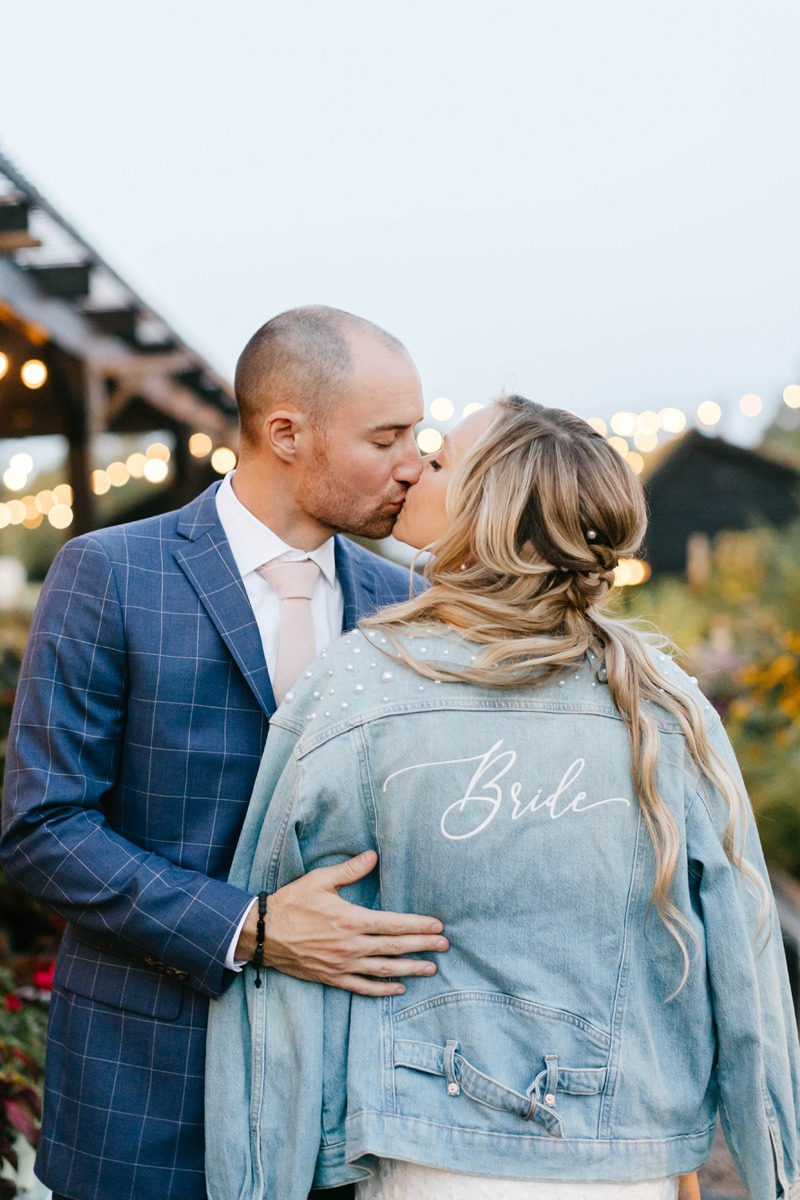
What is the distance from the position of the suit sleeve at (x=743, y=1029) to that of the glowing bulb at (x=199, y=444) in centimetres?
755

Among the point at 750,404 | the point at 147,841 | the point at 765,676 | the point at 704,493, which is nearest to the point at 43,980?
the point at 147,841

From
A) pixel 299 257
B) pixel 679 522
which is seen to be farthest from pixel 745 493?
pixel 299 257

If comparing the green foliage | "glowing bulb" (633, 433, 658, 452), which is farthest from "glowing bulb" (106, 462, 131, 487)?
the green foliage

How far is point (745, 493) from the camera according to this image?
64.3ft

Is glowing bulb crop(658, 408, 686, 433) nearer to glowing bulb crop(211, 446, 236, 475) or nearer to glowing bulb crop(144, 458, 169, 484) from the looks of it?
glowing bulb crop(211, 446, 236, 475)

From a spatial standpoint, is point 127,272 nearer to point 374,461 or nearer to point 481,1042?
point 374,461

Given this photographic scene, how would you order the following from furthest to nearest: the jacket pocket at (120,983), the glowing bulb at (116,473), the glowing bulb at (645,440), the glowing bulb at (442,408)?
the glowing bulb at (116,473), the glowing bulb at (645,440), the glowing bulb at (442,408), the jacket pocket at (120,983)

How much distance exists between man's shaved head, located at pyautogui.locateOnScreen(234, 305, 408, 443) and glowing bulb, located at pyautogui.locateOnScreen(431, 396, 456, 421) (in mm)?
3521

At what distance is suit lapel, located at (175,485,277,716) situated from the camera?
195 centimetres

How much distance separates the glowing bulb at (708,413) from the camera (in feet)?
31.8

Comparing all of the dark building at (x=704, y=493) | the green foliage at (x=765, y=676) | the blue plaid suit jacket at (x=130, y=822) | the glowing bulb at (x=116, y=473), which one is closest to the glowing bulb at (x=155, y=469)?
the glowing bulb at (x=116, y=473)

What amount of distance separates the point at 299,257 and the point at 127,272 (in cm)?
454

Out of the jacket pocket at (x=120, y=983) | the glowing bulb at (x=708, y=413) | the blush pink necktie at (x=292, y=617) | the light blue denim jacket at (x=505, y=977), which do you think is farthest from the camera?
the glowing bulb at (x=708, y=413)

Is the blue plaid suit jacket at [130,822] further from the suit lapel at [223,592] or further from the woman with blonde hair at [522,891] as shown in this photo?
the woman with blonde hair at [522,891]
